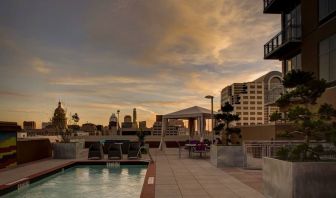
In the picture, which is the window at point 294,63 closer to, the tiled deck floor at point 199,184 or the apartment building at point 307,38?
the apartment building at point 307,38

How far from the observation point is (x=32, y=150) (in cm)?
1875

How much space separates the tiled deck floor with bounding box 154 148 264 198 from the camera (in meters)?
9.31

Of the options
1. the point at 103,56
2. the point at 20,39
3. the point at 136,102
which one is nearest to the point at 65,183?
the point at 20,39

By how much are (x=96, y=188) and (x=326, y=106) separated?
7717 millimetres

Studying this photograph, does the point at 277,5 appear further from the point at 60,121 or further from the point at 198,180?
the point at 60,121

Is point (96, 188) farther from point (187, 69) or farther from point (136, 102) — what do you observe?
point (136, 102)

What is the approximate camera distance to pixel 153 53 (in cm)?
2444

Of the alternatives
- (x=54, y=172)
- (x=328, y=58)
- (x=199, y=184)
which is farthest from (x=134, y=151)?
(x=328, y=58)

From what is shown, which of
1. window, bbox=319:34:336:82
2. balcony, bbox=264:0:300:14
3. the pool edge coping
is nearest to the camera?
the pool edge coping

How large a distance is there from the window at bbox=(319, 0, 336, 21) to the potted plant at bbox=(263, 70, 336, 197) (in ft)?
32.2

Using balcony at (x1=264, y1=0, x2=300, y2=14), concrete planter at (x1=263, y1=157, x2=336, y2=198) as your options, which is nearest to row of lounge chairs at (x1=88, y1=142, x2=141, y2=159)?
concrete planter at (x1=263, y1=157, x2=336, y2=198)

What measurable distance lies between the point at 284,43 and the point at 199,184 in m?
13.9

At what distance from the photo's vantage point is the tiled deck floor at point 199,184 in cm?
931

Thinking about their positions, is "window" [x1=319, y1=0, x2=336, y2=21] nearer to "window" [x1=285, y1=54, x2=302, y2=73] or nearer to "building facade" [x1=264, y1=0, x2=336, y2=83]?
"building facade" [x1=264, y1=0, x2=336, y2=83]
